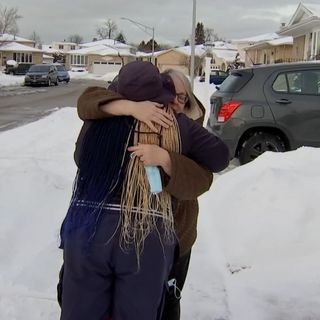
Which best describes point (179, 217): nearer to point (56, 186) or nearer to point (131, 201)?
point (131, 201)

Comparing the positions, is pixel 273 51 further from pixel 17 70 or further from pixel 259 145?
pixel 259 145

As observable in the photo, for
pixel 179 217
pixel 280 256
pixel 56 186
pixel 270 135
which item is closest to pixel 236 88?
pixel 270 135

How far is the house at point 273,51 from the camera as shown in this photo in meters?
49.4

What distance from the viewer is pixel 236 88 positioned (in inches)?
347

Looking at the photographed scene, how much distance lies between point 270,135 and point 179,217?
20.8 ft

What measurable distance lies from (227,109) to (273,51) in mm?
48264

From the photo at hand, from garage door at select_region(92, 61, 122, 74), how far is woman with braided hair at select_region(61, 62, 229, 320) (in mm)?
88676

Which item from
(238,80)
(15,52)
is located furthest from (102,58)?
(238,80)

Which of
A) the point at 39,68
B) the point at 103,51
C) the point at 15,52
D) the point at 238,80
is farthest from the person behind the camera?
the point at 103,51

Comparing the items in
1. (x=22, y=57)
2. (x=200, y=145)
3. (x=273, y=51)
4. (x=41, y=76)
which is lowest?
(x=41, y=76)

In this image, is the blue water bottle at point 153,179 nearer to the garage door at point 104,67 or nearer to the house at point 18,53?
the house at point 18,53

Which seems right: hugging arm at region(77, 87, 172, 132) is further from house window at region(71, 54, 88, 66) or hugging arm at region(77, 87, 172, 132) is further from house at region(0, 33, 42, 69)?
house window at region(71, 54, 88, 66)

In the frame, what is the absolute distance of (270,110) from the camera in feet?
28.3

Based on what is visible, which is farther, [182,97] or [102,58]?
[102,58]
